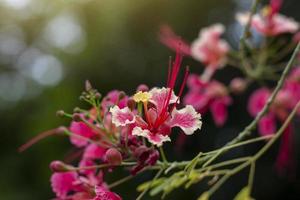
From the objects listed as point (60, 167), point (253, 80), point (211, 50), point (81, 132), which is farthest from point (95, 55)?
point (60, 167)

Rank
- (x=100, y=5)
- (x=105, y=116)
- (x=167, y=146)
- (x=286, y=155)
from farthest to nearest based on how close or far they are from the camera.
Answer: (x=100, y=5), (x=167, y=146), (x=286, y=155), (x=105, y=116)

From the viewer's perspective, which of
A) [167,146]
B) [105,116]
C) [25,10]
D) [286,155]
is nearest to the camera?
[105,116]

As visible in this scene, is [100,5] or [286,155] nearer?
[286,155]

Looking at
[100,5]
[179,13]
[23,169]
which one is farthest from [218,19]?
[23,169]

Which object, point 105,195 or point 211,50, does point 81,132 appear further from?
point 211,50

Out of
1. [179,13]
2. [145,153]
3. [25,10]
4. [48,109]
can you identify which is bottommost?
[145,153]

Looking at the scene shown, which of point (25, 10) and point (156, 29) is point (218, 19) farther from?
point (25, 10)

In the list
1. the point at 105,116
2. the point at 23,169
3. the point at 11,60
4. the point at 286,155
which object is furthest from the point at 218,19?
the point at 105,116

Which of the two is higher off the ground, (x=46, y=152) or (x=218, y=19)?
(x=218, y=19)
